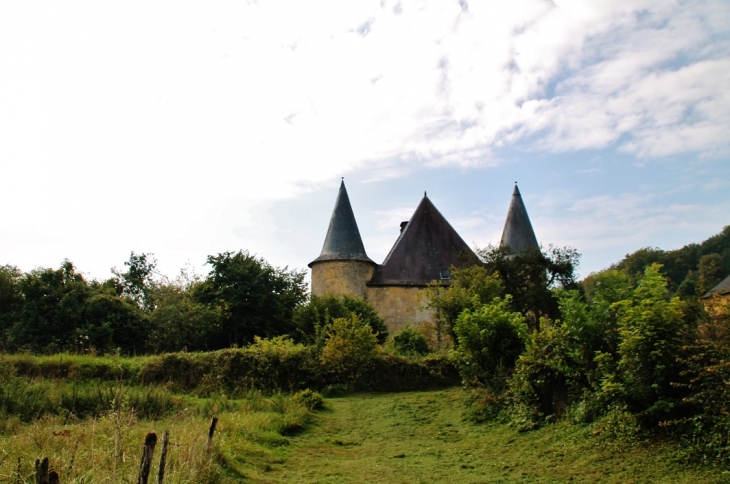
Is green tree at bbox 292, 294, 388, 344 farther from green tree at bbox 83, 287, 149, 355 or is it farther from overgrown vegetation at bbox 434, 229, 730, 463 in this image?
overgrown vegetation at bbox 434, 229, 730, 463

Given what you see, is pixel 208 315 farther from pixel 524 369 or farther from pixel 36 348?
pixel 524 369

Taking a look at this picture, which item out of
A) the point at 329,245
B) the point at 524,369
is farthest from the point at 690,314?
the point at 329,245

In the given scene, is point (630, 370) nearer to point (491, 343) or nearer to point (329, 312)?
point (491, 343)

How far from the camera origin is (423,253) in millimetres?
35781

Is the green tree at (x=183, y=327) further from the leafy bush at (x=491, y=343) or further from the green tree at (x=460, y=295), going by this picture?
the leafy bush at (x=491, y=343)

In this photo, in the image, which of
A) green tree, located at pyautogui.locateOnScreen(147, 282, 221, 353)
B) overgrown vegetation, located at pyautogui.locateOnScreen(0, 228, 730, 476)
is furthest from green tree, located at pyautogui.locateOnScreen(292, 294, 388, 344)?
green tree, located at pyautogui.locateOnScreen(147, 282, 221, 353)

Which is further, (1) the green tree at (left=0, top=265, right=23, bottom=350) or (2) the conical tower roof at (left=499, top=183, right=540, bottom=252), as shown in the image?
(2) the conical tower roof at (left=499, top=183, right=540, bottom=252)

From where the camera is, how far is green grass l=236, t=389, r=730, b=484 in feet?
25.6

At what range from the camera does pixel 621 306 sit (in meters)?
9.95

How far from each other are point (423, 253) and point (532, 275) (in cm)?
694

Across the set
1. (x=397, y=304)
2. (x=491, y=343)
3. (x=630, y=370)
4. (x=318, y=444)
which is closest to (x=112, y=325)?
(x=397, y=304)

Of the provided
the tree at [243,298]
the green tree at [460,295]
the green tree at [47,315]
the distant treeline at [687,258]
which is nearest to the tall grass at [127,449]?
the green tree at [460,295]

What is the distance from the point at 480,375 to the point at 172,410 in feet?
24.4

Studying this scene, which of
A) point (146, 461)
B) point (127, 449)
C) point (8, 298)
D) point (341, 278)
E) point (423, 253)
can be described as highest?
point (423, 253)
